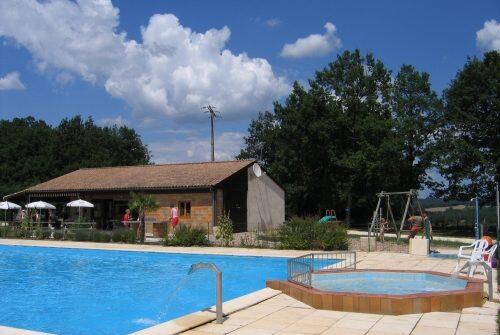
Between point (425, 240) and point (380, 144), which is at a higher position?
point (380, 144)

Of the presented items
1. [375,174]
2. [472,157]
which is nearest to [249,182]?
[375,174]

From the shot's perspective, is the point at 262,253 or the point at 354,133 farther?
the point at 354,133

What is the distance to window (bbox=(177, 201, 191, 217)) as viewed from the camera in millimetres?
29250

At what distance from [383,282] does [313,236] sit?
24.4 feet

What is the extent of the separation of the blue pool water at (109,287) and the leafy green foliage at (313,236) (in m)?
2.12

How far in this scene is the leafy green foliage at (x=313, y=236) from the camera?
1859 cm

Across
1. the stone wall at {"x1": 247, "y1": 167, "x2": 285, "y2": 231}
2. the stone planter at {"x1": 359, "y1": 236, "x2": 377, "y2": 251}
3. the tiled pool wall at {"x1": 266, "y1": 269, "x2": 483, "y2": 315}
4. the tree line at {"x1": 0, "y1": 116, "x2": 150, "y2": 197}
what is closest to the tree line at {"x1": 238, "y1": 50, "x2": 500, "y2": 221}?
the stone wall at {"x1": 247, "y1": 167, "x2": 285, "y2": 231}

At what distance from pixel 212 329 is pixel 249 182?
25206 millimetres

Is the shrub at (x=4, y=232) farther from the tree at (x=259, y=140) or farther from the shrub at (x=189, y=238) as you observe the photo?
the tree at (x=259, y=140)

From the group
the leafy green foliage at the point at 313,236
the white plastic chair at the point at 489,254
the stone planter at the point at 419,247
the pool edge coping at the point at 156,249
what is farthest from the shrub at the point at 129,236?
the white plastic chair at the point at 489,254

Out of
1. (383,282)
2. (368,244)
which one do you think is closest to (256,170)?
(368,244)

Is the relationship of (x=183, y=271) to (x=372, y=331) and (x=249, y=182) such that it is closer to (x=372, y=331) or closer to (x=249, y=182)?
(x=372, y=331)

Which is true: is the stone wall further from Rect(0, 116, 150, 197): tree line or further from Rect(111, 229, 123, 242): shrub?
Rect(0, 116, 150, 197): tree line

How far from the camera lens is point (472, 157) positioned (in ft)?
99.3
